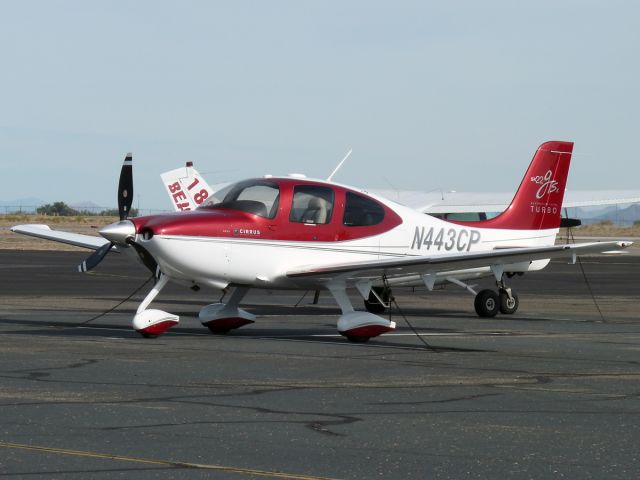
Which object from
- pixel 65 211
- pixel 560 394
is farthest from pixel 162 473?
pixel 65 211

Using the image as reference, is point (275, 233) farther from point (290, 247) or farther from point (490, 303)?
point (490, 303)

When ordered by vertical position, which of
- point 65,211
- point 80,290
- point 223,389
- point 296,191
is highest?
point 296,191

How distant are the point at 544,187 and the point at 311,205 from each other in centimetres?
671

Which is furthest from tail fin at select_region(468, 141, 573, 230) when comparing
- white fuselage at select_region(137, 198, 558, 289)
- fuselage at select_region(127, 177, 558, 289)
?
fuselage at select_region(127, 177, 558, 289)

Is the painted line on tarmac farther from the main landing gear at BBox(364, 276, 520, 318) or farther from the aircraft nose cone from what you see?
the main landing gear at BBox(364, 276, 520, 318)

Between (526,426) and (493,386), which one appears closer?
(526,426)

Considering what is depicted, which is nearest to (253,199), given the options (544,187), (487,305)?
(487,305)

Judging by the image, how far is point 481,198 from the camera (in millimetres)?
36750

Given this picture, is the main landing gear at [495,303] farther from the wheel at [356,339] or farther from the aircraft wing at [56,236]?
the aircraft wing at [56,236]

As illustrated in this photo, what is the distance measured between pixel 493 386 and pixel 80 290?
17966mm

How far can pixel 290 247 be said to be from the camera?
51.6ft

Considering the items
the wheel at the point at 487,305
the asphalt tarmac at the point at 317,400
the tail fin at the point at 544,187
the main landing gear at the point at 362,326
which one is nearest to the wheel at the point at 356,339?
the main landing gear at the point at 362,326

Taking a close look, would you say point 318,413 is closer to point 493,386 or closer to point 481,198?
point 493,386

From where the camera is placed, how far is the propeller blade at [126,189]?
17.0 meters
